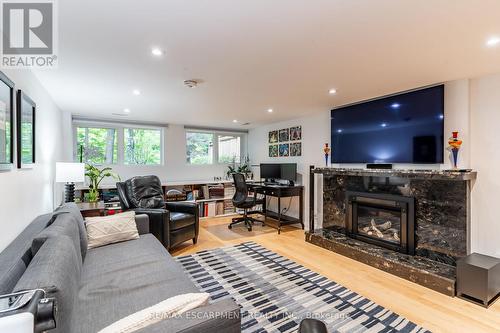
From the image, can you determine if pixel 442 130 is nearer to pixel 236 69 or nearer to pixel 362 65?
pixel 362 65

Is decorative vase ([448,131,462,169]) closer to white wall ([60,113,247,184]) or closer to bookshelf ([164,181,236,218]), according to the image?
bookshelf ([164,181,236,218])

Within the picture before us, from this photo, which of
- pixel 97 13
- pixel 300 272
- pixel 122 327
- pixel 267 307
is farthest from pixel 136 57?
pixel 300 272

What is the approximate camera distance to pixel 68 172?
10.5 ft

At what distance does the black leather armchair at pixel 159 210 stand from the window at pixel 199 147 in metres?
2.04

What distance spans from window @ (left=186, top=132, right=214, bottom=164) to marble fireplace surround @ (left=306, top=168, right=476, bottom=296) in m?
3.59

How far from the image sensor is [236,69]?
2.44m

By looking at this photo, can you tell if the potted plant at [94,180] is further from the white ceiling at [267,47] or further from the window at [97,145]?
the white ceiling at [267,47]

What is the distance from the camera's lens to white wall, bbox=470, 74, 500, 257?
258cm

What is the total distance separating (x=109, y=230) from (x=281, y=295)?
1.86m

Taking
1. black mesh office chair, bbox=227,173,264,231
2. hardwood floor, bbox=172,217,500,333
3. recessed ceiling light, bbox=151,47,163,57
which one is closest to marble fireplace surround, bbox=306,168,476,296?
hardwood floor, bbox=172,217,500,333

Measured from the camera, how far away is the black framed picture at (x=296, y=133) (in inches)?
198

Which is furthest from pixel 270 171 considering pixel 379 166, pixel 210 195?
pixel 379 166

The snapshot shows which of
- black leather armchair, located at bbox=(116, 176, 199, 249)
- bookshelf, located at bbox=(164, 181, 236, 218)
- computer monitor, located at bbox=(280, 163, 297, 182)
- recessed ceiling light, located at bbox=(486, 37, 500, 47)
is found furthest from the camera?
bookshelf, located at bbox=(164, 181, 236, 218)

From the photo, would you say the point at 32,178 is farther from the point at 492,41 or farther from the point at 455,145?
the point at 455,145
